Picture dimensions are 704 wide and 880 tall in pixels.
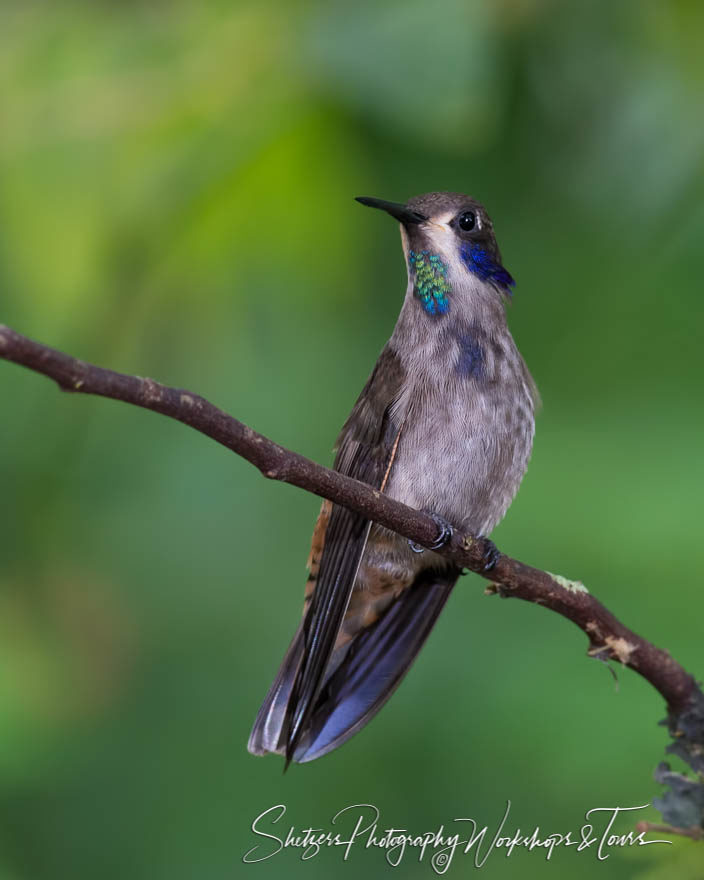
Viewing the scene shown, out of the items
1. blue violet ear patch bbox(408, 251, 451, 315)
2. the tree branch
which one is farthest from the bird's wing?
the tree branch

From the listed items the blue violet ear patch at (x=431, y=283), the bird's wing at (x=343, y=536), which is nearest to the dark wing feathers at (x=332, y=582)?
the bird's wing at (x=343, y=536)

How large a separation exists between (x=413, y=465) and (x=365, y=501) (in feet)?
3.12

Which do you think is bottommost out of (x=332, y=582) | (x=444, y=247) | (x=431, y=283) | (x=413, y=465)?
(x=332, y=582)

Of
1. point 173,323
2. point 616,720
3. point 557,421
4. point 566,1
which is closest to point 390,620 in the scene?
point 616,720

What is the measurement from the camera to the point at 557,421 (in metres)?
3.87

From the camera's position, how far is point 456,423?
258cm

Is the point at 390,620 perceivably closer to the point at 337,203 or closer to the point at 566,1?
the point at 337,203

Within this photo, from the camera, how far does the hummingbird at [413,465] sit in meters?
2.47

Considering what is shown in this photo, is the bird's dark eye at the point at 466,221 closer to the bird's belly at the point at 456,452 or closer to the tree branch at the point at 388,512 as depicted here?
the bird's belly at the point at 456,452

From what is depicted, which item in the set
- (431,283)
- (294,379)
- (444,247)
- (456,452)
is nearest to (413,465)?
(456,452)

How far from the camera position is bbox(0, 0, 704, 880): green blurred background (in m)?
3.05

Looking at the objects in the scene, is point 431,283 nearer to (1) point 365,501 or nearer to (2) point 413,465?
(2) point 413,465

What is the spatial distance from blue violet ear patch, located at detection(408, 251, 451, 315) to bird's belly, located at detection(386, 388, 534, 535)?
0.25 metres

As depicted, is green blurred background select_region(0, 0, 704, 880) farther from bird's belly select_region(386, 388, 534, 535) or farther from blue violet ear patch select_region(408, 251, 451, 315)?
bird's belly select_region(386, 388, 534, 535)
